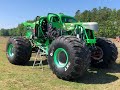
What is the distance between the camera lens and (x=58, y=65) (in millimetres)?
9484

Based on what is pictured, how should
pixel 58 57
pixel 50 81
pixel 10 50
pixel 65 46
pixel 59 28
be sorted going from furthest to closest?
1. pixel 10 50
2. pixel 59 28
3. pixel 58 57
4. pixel 65 46
5. pixel 50 81

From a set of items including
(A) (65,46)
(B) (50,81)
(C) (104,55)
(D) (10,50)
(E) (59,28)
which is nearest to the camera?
(B) (50,81)

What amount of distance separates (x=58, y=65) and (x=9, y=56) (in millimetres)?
4022

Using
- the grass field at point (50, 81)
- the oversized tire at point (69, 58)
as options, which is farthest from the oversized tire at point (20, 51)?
the oversized tire at point (69, 58)

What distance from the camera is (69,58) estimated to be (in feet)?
29.2

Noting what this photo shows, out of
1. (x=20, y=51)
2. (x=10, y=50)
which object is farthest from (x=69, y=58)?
(x=10, y=50)

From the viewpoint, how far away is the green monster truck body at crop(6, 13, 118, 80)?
346 inches

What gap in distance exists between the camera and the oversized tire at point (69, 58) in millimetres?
8680

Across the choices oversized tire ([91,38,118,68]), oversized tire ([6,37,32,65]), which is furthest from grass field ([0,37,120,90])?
oversized tire ([6,37,32,65])

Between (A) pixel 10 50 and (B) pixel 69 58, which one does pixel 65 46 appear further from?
(A) pixel 10 50

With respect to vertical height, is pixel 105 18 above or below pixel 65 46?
above

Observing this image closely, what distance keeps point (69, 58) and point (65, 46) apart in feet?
1.60

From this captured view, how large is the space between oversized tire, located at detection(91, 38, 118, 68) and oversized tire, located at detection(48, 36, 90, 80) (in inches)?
83.4

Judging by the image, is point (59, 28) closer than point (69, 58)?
No
